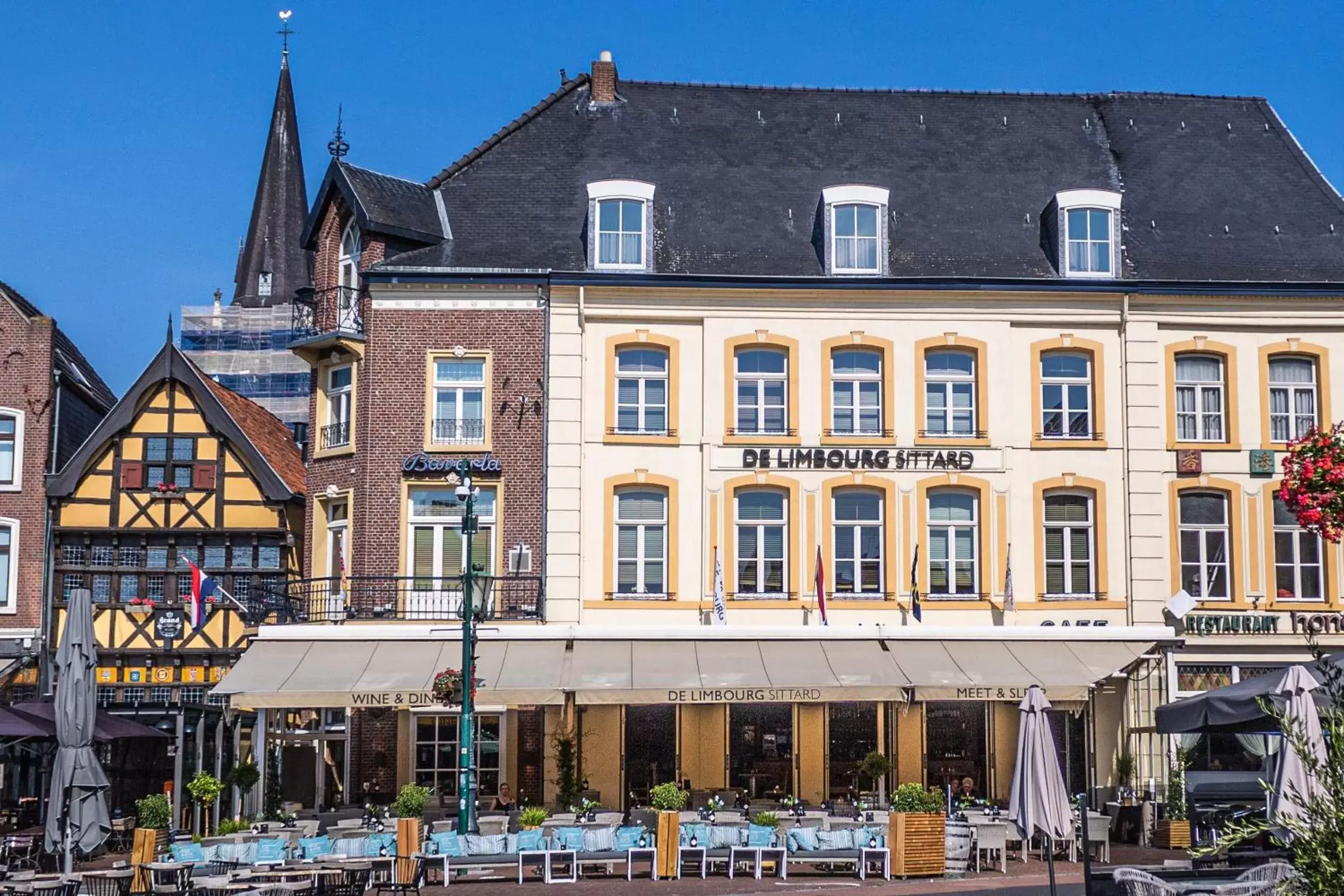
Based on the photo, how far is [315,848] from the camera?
2173cm

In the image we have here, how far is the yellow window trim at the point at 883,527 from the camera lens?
29.7 metres

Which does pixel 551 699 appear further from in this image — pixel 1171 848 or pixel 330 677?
pixel 1171 848

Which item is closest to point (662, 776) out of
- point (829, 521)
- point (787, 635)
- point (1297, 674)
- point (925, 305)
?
point (787, 635)

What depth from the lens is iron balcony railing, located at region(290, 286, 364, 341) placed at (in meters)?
30.5

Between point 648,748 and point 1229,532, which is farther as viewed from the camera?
point 1229,532

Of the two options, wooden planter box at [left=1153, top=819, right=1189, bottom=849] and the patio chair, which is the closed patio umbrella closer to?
the patio chair

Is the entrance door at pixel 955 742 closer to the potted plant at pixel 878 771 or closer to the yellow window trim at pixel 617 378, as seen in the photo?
the potted plant at pixel 878 771

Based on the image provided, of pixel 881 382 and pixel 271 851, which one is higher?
pixel 881 382

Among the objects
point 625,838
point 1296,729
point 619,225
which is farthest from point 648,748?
point 1296,729

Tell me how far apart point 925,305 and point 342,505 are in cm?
1031

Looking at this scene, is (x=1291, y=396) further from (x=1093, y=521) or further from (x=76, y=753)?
(x=76, y=753)

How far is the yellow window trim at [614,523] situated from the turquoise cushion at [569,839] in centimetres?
746

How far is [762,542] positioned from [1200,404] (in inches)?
303

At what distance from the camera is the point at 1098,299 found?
3028cm
